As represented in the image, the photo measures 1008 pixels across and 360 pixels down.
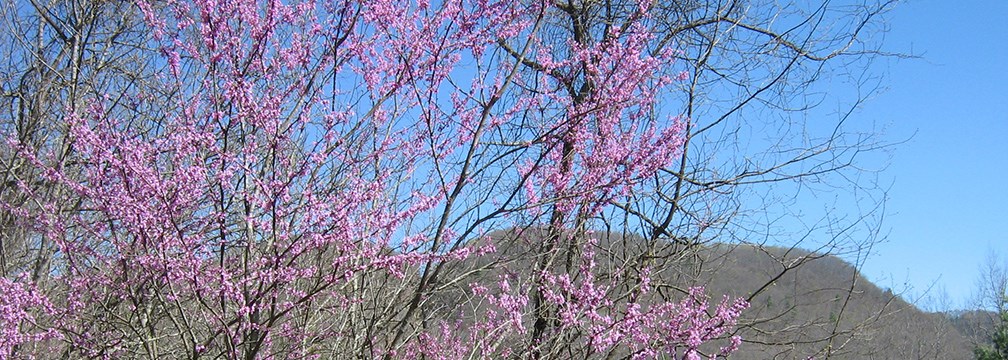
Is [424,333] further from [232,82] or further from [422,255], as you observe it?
[232,82]

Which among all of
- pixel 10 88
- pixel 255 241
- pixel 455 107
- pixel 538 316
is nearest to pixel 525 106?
pixel 455 107

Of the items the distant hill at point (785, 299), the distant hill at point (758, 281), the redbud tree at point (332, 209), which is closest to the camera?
the redbud tree at point (332, 209)

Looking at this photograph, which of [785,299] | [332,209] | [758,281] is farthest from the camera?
[758,281]

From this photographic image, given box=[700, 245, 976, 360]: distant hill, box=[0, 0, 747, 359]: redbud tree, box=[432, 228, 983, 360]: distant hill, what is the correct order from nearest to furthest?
box=[0, 0, 747, 359]: redbud tree, box=[432, 228, 983, 360]: distant hill, box=[700, 245, 976, 360]: distant hill

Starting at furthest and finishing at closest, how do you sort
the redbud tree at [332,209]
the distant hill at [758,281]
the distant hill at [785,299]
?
the distant hill at [785,299] < the distant hill at [758,281] < the redbud tree at [332,209]

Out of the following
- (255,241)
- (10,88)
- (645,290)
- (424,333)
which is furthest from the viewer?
(10,88)

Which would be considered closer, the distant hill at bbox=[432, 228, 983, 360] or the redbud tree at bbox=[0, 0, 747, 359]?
the redbud tree at bbox=[0, 0, 747, 359]

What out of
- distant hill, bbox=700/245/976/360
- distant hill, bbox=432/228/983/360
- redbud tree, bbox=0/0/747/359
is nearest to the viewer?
redbud tree, bbox=0/0/747/359

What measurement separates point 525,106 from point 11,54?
674 cm

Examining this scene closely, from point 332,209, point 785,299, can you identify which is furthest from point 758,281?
point 332,209

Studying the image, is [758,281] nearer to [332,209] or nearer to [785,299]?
[785,299]

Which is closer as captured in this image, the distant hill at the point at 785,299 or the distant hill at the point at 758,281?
the distant hill at the point at 758,281

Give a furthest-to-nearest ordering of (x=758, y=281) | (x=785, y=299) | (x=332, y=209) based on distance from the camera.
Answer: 1. (x=758, y=281)
2. (x=785, y=299)
3. (x=332, y=209)

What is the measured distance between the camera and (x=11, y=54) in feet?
27.9
